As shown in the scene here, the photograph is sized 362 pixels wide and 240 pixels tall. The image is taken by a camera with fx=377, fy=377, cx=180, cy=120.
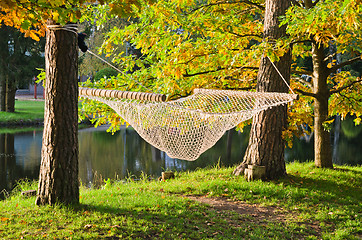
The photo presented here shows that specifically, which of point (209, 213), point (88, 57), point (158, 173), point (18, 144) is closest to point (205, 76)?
point (209, 213)

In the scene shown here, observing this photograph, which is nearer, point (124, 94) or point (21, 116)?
point (124, 94)

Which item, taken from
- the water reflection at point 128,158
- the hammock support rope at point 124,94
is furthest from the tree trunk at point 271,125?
the water reflection at point 128,158

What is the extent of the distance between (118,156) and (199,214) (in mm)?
7034

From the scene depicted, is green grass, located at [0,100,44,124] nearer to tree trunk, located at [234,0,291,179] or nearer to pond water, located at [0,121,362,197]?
pond water, located at [0,121,362,197]

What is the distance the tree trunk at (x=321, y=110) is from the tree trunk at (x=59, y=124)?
157 inches

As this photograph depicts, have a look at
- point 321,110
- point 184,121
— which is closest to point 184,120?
point 184,121

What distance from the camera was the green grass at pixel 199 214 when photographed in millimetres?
2911

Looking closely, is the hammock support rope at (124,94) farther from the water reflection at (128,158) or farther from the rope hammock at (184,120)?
the water reflection at (128,158)

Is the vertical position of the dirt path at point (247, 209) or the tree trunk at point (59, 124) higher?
the tree trunk at point (59, 124)

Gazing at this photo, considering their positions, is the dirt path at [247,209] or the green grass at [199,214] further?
the dirt path at [247,209]

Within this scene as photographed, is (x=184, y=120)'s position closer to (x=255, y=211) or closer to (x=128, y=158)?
(x=255, y=211)

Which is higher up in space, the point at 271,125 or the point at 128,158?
the point at 271,125

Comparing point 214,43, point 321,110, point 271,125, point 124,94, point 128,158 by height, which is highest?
point 214,43

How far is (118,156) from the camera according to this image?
10266 mm
